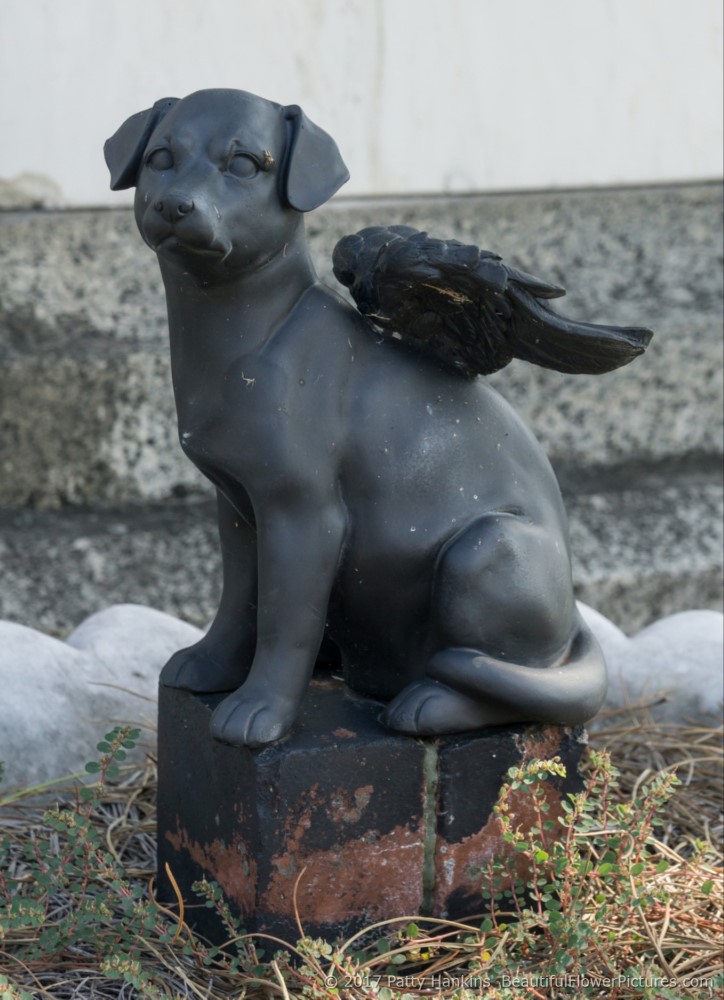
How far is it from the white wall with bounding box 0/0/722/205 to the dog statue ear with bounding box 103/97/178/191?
1.24 meters

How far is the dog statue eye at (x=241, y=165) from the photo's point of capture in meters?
1.45

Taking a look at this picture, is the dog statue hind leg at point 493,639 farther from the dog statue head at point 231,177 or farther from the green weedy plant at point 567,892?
the dog statue head at point 231,177

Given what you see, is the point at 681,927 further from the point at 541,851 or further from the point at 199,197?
the point at 199,197

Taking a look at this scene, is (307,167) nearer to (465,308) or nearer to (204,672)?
(465,308)

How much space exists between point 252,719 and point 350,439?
0.32 metres

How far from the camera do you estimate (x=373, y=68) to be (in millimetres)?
2836

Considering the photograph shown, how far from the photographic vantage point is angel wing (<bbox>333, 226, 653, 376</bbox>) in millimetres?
1566

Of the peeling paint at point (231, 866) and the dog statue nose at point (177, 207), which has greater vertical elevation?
the dog statue nose at point (177, 207)

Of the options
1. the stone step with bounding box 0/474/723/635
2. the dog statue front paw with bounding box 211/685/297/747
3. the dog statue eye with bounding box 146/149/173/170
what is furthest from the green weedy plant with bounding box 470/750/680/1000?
the stone step with bounding box 0/474/723/635

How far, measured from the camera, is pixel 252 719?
4.90 feet

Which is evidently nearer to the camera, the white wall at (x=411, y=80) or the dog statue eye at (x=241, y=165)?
the dog statue eye at (x=241, y=165)

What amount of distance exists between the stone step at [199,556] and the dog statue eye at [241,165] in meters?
1.42

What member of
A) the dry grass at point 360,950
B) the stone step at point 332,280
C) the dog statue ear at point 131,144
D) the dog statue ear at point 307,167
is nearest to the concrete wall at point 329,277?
the stone step at point 332,280

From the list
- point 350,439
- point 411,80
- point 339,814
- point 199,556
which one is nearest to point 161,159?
point 350,439
